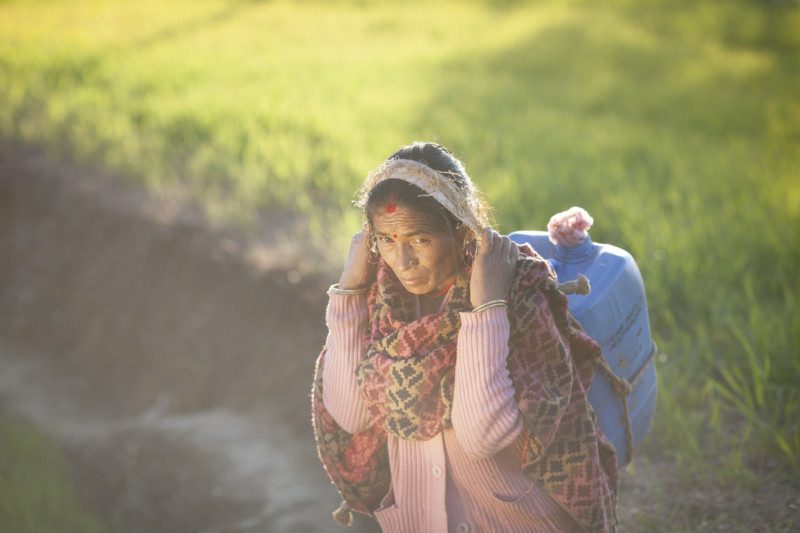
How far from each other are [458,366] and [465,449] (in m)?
0.18

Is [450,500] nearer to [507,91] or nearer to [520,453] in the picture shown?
[520,453]

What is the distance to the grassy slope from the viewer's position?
3.88 meters

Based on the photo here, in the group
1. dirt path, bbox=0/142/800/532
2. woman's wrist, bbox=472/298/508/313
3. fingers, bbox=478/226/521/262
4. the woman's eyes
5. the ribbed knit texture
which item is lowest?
the ribbed knit texture

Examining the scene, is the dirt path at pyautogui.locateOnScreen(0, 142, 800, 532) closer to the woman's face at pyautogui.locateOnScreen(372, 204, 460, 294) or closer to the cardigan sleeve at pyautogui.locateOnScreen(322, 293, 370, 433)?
the cardigan sleeve at pyautogui.locateOnScreen(322, 293, 370, 433)

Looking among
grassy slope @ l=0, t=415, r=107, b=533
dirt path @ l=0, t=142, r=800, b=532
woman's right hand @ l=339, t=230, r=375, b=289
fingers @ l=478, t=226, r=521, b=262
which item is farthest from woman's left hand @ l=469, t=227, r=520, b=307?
grassy slope @ l=0, t=415, r=107, b=533

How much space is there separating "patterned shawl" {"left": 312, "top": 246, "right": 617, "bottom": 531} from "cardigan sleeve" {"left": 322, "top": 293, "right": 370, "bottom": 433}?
4 cm

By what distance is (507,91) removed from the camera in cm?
819

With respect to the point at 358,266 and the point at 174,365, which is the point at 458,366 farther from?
the point at 174,365

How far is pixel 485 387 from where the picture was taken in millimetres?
2064

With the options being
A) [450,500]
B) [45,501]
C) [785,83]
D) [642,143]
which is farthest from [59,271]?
[785,83]

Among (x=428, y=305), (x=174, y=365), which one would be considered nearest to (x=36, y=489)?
(x=174, y=365)

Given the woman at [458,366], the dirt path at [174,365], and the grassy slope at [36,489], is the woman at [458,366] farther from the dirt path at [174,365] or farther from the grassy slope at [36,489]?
the grassy slope at [36,489]

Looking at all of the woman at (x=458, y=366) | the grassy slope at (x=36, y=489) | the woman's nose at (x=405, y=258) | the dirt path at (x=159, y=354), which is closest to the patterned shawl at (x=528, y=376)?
the woman at (x=458, y=366)

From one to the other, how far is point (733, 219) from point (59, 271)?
385 cm
